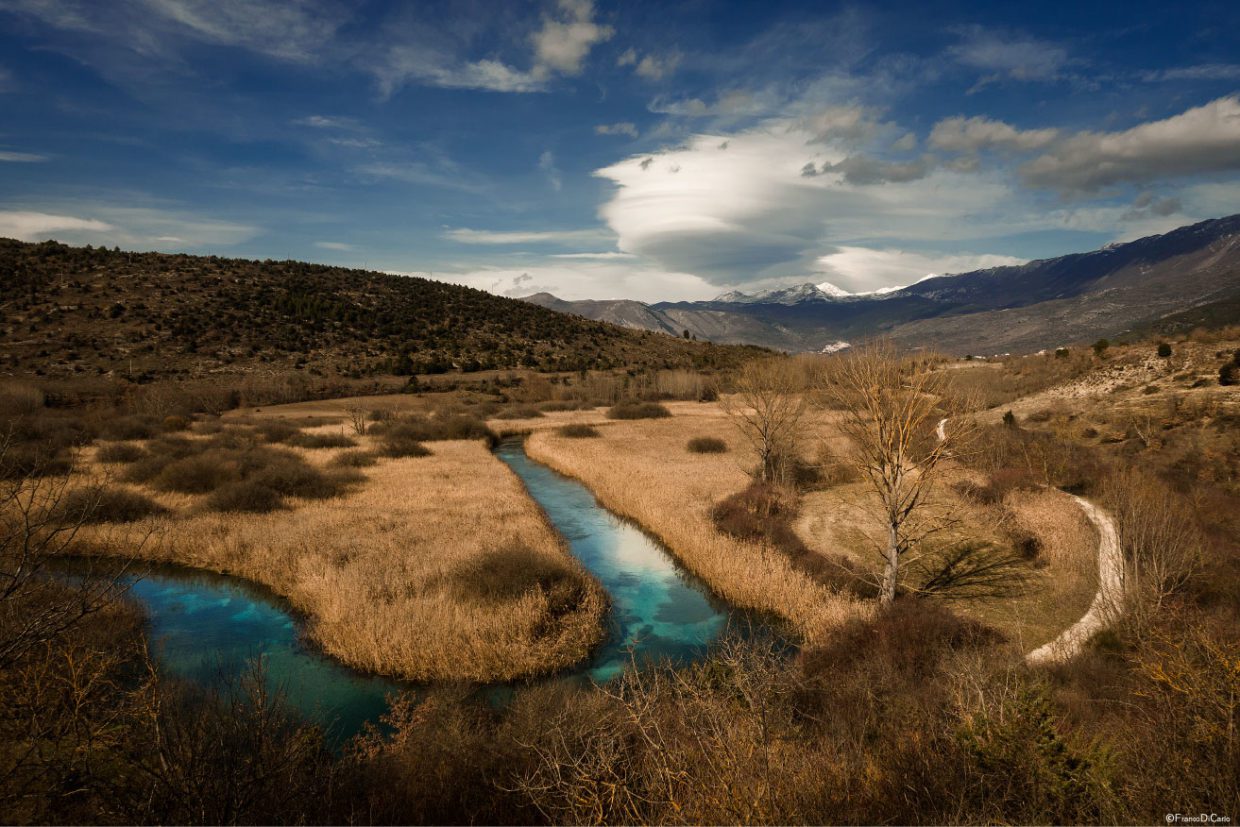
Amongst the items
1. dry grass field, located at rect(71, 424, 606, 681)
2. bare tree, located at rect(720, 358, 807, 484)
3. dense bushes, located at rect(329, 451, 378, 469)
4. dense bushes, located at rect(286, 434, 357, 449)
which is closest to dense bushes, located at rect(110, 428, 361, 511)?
dry grass field, located at rect(71, 424, 606, 681)

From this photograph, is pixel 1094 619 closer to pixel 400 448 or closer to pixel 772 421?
pixel 772 421

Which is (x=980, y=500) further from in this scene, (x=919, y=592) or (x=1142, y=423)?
(x=1142, y=423)

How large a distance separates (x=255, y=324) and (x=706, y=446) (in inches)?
2958

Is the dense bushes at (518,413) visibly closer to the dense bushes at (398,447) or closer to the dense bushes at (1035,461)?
the dense bushes at (398,447)

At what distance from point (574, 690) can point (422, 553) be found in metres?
9.54

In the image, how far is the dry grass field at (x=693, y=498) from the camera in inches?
715

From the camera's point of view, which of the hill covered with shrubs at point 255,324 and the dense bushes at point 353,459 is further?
the hill covered with shrubs at point 255,324

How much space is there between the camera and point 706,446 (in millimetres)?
43844

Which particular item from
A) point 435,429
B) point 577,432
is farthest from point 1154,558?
point 435,429

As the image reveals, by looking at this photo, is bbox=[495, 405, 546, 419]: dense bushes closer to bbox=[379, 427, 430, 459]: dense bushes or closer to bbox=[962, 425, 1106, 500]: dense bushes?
bbox=[379, 427, 430, 459]: dense bushes

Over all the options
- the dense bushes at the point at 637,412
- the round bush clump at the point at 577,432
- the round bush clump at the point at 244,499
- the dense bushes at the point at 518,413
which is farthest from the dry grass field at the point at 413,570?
the dense bushes at the point at 637,412

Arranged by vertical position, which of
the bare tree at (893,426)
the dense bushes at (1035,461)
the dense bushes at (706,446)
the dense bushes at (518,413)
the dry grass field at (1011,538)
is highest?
the bare tree at (893,426)

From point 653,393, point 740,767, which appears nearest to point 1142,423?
point 740,767

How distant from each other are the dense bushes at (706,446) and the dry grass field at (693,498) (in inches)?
30.0
